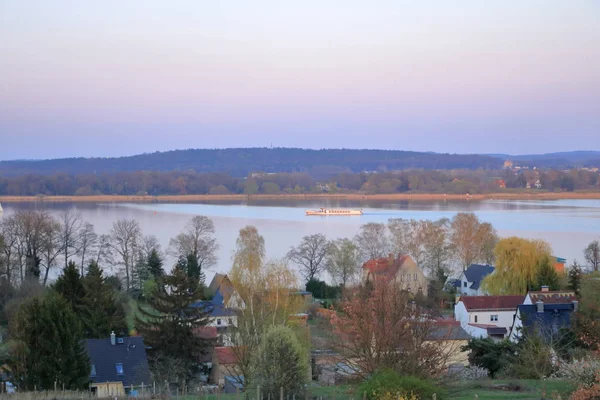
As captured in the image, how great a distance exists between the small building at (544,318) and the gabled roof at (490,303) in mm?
3927

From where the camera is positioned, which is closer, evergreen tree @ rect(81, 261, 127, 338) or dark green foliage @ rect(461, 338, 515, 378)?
dark green foliage @ rect(461, 338, 515, 378)

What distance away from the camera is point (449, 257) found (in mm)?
32406

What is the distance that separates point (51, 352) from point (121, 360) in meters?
2.16

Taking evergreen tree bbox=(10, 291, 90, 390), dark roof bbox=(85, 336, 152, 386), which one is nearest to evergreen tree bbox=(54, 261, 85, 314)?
dark roof bbox=(85, 336, 152, 386)

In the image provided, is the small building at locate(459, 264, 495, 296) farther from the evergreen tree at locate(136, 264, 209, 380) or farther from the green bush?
the green bush

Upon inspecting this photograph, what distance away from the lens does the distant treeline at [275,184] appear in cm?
10594

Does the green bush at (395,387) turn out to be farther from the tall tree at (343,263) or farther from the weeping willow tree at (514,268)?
the tall tree at (343,263)

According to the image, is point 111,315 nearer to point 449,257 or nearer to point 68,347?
point 68,347

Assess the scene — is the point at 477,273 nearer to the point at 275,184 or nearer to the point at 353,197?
the point at 353,197

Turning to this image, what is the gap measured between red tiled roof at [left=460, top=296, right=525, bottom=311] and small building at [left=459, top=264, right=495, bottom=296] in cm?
566

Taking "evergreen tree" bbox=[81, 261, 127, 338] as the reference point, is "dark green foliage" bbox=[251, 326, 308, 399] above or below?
above

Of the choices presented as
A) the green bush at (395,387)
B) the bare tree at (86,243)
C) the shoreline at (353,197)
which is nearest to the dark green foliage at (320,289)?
the bare tree at (86,243)

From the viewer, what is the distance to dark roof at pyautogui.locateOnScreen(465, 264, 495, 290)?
92.5 feet

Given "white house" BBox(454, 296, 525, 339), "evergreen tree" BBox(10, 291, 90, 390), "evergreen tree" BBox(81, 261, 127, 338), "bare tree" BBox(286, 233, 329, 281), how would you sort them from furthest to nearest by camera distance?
"bare tree" BBox(286, 233, 329, 281)
"white house" BBox(454, 296, 525, 339)
"evergreen tree" BBox(81, 261, 127, 338)
"evergreen tree" BBox(10, 291, 90, 390)
